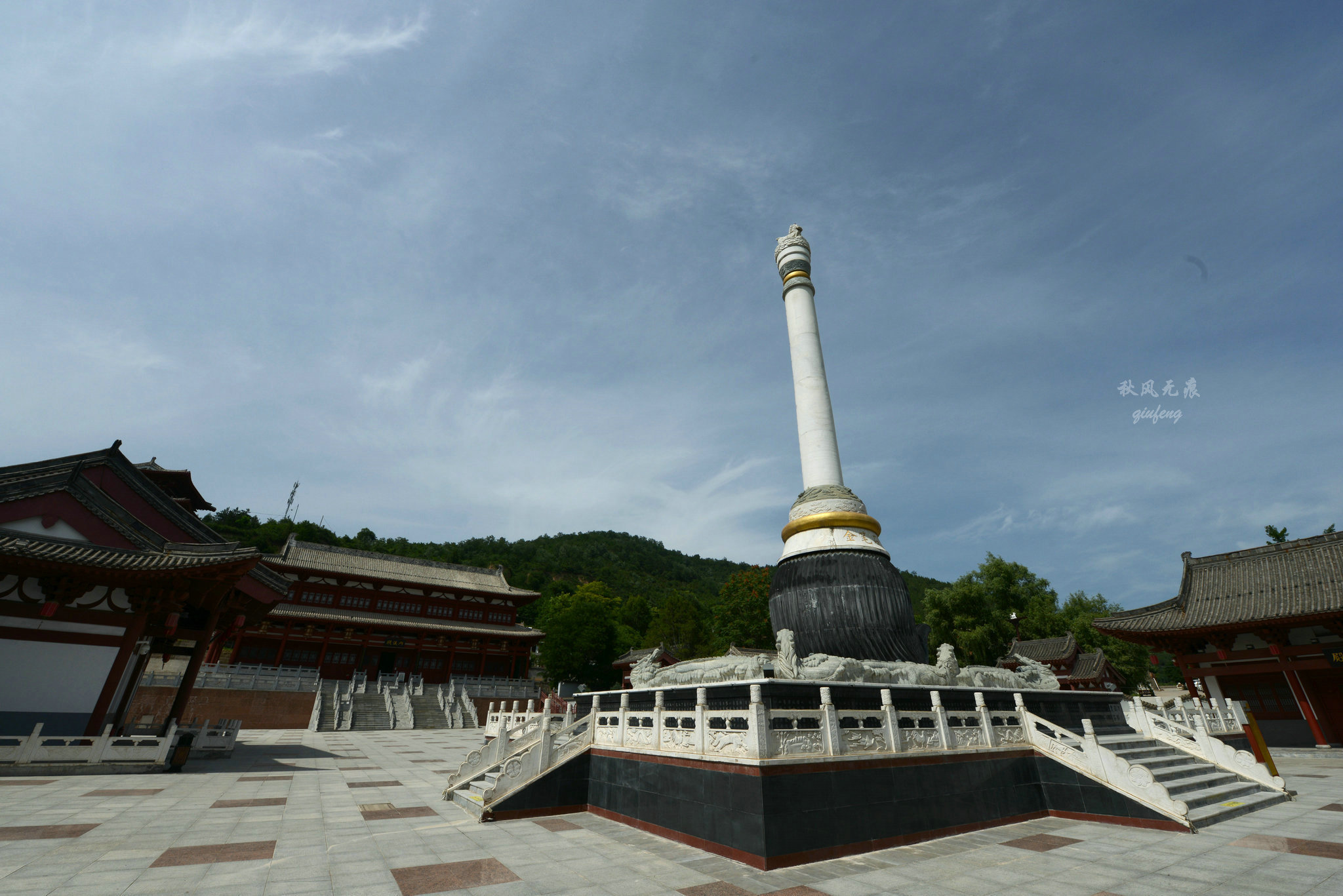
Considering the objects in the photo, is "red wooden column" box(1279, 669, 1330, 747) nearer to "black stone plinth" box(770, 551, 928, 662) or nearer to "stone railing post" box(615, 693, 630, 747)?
"black stone plinth" box(770, 551, 928, 662)

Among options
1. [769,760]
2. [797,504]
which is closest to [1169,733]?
[797,504]

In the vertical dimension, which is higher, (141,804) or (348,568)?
(348,568)

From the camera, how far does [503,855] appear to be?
751 centimetres

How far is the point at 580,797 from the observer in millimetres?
10734

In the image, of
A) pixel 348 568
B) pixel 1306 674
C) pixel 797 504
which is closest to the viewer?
pixel 797 504

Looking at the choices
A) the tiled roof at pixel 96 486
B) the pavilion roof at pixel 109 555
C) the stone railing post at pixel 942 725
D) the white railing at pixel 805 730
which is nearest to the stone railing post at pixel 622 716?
the white railing at pixel 805 730

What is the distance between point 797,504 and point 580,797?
8.88 metres

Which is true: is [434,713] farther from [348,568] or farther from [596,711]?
[596,711]

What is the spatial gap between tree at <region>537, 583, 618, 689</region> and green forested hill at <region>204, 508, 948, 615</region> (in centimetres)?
1701

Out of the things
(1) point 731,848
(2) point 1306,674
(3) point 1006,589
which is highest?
(3) point 1006,589

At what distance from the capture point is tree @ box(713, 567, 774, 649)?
44.7m

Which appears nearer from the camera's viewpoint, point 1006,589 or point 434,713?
point 434,713

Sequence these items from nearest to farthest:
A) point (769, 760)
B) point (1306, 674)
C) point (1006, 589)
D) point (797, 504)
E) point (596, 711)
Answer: point (769, 760)
point (596, 711)
point (797, 504)
point (1306, 674)
point (1006, 589)

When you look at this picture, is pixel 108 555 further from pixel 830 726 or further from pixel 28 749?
pixel 830 726
